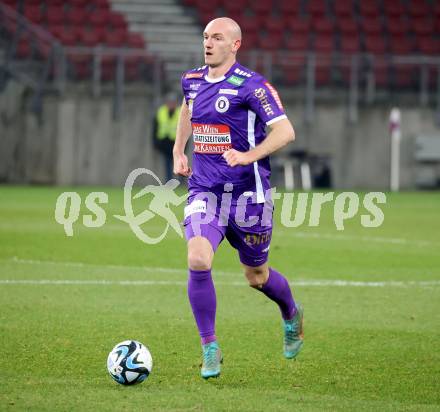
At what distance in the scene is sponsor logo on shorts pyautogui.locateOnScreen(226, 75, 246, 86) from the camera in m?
6.92

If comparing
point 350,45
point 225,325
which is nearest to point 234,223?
point 225,325

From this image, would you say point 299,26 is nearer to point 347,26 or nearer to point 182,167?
point 347,26

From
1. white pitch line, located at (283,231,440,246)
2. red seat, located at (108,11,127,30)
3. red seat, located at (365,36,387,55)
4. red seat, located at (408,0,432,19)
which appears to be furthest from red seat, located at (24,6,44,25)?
white pitch line, located at (283,231,440,246)

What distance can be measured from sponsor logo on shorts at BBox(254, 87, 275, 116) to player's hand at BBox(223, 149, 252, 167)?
36 cm

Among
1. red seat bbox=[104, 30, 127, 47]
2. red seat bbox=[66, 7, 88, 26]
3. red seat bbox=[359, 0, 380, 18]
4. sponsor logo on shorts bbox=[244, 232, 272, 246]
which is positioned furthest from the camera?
red seat bbox=[359, 0, 380, 18]

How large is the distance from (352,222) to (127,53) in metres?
8.84

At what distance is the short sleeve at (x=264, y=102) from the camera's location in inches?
268

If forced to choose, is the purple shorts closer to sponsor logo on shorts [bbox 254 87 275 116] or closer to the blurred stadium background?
sponsor logo on shorts [bbox 254 87 275 116]

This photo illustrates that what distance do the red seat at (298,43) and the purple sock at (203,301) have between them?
21.6 meters

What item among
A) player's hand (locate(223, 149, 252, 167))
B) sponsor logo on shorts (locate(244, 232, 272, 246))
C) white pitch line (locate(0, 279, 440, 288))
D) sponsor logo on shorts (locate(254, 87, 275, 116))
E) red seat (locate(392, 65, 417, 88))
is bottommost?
white pitch line (locate(0, 279, 440, 288))

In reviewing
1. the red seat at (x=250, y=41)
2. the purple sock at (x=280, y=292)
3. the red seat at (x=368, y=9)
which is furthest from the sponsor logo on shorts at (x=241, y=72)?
the red seat at (x=368, y=9)

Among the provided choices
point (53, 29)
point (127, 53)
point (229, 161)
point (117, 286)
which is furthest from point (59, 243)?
point (53, 29)

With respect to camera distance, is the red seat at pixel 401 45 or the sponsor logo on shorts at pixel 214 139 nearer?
the sponsor logo on shorts at pixel 214 139

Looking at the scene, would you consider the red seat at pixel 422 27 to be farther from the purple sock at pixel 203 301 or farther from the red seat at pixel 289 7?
the purple sock at pixel 203 301
